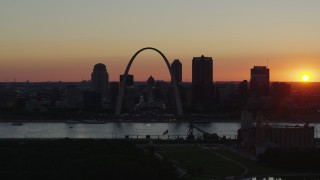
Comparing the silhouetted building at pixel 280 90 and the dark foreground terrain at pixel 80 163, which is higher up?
the silhouetted building at pixel 280 90

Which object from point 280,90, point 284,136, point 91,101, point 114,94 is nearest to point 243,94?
point 280,90

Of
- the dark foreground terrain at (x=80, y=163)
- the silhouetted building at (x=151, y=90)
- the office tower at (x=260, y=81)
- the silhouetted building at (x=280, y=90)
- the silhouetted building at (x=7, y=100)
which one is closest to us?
the dark foreground terrain at (x=80, y=163)

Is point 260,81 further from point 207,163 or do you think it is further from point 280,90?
point 207,163

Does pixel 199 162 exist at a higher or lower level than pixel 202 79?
lower

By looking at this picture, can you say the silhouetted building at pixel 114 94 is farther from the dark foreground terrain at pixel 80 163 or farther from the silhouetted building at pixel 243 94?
the dark foreground terrain at pixel 80 163

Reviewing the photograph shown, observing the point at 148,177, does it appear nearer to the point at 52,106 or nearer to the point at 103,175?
the point at 103,175

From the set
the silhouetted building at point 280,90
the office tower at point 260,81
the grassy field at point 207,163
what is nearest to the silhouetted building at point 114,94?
the office tower at point 260,81

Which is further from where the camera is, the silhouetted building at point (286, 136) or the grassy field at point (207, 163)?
the silhouetted building at point (286, 136)
